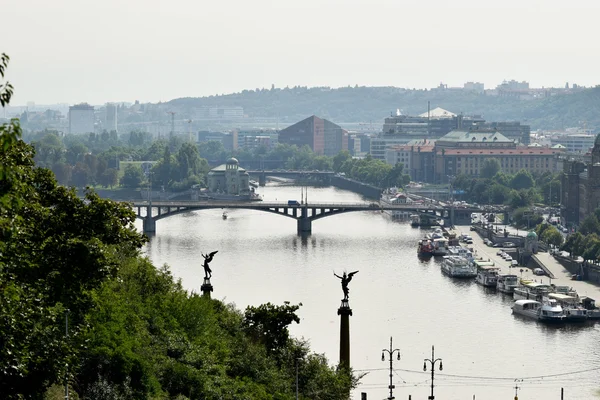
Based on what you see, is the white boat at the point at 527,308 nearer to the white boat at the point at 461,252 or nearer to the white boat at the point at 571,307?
the white boat at the point at 571,307

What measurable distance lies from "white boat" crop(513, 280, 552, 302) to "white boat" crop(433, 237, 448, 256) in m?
10.6

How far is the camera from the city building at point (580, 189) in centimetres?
6141

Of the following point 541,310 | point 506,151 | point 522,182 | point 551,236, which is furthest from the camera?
point 506,151

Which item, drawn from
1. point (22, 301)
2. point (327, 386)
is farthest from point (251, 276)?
point (22, 301)

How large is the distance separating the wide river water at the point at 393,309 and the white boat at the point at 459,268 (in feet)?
1.97

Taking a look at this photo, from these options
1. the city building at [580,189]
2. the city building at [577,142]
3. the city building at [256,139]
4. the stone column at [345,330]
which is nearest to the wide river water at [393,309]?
the stone column at [345,330]

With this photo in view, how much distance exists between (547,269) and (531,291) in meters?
6.09

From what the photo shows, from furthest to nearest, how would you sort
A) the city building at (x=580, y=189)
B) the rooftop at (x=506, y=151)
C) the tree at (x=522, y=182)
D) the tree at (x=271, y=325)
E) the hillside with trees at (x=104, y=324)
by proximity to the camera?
the rooftop at (x=506, y=151)
the tree at (x=522, y=182)
the city building at (x=580, y=189)
the tree at (x=271, y=325)
the hillside with trees at (x=104, y=324)

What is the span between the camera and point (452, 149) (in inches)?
4166

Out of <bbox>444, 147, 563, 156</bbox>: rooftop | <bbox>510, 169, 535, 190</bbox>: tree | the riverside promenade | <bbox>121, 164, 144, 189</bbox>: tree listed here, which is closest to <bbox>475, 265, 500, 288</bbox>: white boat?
the riverside promenade

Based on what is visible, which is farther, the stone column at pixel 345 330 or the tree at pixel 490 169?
the tree at pixel 490 169

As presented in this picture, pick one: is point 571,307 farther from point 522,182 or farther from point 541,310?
point 522,182

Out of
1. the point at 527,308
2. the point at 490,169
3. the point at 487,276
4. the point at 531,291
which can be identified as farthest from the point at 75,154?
the point at 527,308

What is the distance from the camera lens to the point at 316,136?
15375 cm
